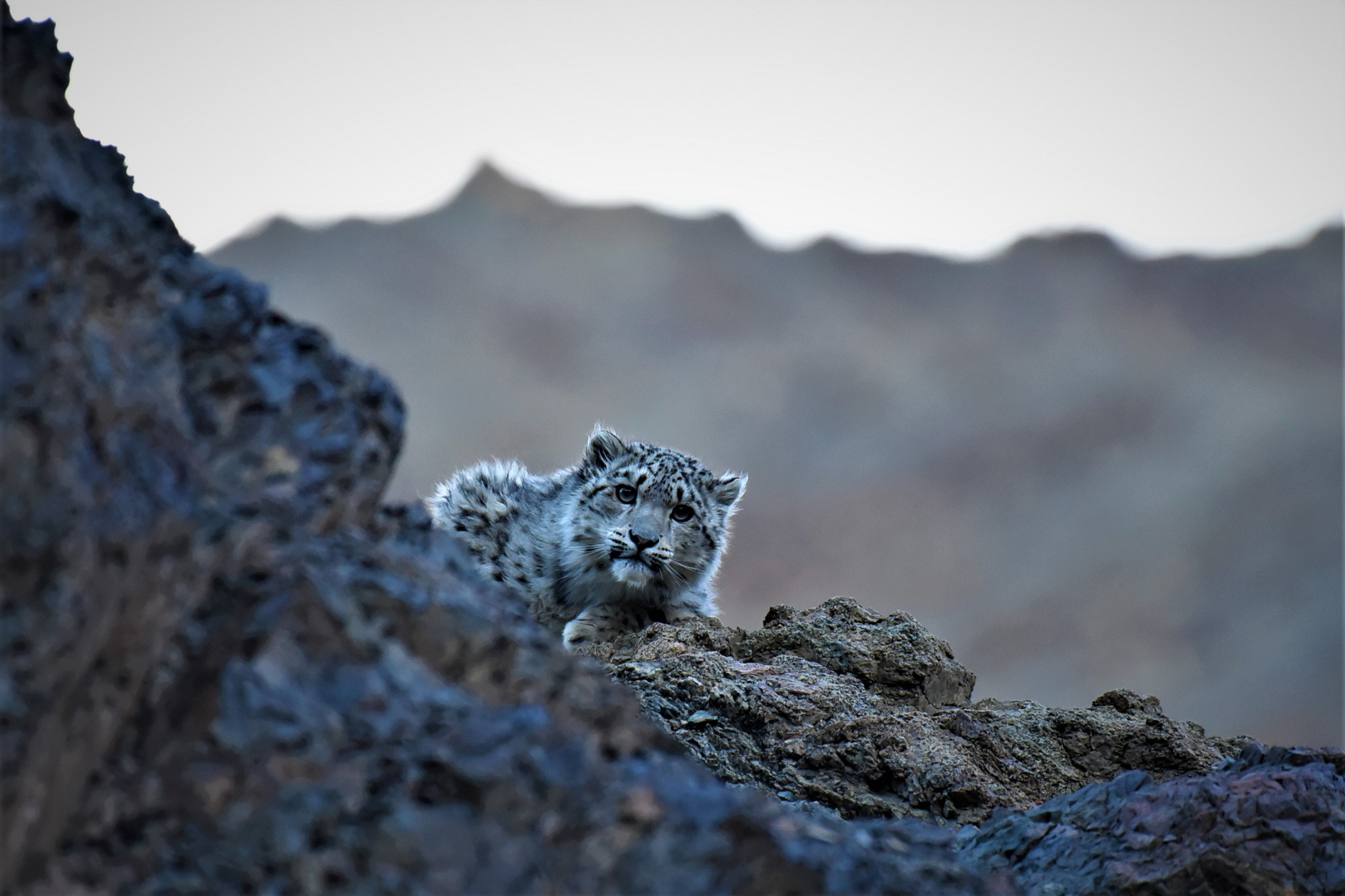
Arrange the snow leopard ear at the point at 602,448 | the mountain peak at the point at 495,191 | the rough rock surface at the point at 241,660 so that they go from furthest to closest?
1. the mountain peak at the point at 495,191
2. the snow leopard ear at the point at 602,448
3. the rough rock surface at the point at 241,660

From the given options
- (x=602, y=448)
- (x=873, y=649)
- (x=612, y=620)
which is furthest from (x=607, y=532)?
(x=873, y=649)

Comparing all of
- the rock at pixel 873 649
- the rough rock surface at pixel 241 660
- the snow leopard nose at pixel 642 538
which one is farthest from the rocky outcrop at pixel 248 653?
the snow leopard nose at pixel 642 538

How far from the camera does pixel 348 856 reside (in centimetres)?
158

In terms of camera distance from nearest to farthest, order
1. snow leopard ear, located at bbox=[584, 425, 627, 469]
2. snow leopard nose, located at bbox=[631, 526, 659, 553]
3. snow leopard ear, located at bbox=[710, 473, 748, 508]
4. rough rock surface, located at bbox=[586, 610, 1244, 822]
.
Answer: rough rock surface, located at bbox=[586, 610, 1244, 822] < snow leopard nose, located at bbox=[631, 526, 659, 553] < snow leopard ear, located at bbox=[584, 425, 627, 469] < snow leopard ear, located at bbox=[710, 473, 748, 508]

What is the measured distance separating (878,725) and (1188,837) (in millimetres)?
1196

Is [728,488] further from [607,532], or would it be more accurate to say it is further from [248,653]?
[248,653]

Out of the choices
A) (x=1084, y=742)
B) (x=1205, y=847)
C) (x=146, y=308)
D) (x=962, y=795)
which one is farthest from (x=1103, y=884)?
(x=146, y=308)

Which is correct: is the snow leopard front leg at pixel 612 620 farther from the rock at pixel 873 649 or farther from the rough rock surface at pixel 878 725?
the rough rock surface at pixel 878 725

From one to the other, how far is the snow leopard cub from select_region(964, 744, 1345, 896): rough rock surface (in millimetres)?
3531

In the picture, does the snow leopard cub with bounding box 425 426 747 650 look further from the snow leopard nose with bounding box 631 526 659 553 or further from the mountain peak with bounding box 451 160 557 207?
the mountain peak with bounding box 451 160 557 207

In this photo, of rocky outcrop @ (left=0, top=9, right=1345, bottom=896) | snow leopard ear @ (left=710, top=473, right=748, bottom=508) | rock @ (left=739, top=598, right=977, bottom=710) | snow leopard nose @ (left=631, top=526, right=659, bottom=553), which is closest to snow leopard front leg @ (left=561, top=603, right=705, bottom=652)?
snow leopard nose @ (left=631, top=526, right=659, bottom=553)

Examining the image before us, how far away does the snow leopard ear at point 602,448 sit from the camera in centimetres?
684

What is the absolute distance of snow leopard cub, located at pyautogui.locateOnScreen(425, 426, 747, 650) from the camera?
6328mm

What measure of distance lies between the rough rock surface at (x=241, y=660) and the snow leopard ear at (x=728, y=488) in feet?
16.3
